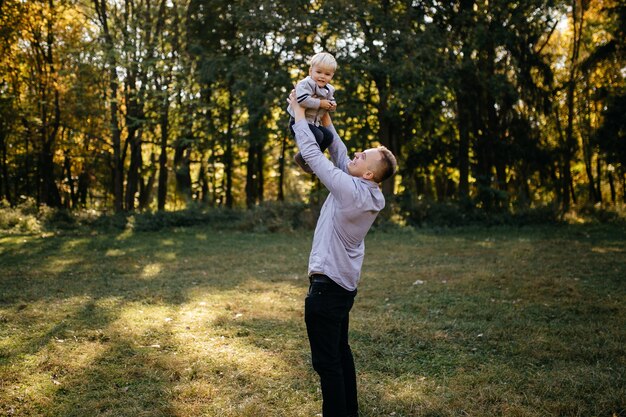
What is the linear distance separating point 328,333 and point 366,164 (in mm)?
1197

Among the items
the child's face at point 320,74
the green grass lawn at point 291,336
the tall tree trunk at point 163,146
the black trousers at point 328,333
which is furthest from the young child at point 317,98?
the tall tree trunk at point 163,146

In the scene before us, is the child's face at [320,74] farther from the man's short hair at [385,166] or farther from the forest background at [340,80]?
the forest background at [340,80]

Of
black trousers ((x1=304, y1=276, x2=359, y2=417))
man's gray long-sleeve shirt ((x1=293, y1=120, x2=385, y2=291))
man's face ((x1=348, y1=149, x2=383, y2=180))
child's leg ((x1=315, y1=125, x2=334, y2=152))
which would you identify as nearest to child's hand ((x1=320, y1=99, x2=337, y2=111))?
child's leg ((x1=315, y1=125, x2=334, y2=152))

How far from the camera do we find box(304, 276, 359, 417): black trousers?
358 centimetres

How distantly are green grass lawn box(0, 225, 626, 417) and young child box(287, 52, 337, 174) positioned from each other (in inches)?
93.3

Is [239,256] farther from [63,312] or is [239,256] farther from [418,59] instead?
[418,59]

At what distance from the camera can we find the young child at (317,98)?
3.82 metres

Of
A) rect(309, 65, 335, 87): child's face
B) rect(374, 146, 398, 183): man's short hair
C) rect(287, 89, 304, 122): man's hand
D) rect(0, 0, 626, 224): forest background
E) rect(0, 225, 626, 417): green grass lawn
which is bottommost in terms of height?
rect(0, 225, 626, 417): green grass lawn

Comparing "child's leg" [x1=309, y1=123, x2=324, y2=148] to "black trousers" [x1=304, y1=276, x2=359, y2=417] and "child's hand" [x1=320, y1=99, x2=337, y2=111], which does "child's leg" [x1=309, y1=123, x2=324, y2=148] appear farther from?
"black trousers" [x1=304, y1=276, x2=359, y2=417]

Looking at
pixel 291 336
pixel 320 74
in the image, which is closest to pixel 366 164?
pixel 320 74

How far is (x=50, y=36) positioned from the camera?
2420 centimetres

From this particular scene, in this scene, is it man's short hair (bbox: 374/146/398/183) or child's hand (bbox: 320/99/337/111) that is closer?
man's short hair (bbox: 374/146/398/183)

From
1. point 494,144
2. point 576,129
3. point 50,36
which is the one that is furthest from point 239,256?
point 576,129

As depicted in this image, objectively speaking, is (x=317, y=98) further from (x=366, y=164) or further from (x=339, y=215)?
(x=339, y=215)
